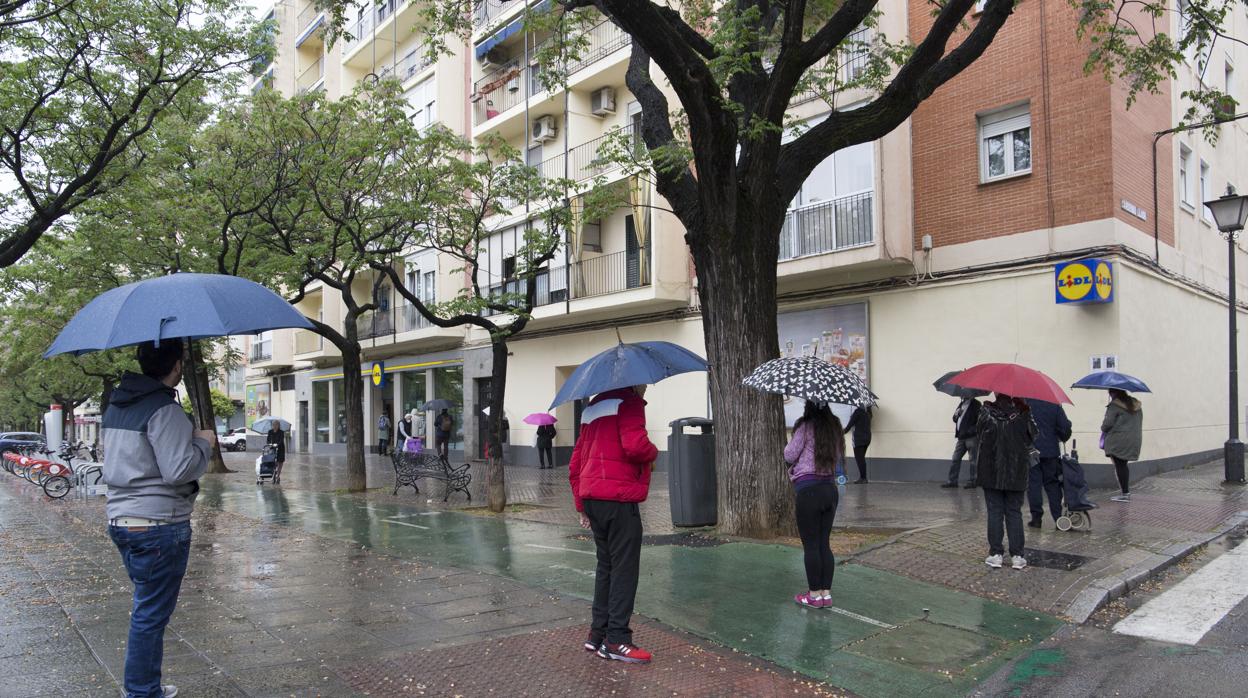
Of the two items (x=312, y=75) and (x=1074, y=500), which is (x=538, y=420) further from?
(x=312, y=75)

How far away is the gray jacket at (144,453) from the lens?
4.10 m

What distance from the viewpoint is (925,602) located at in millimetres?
6719

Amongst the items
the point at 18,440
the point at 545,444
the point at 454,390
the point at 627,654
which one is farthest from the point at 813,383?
the point at 18,440

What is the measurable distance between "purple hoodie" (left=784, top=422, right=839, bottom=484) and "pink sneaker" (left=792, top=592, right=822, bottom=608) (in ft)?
2.95

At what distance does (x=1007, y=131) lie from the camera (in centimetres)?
1523

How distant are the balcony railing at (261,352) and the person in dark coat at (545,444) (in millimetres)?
24721

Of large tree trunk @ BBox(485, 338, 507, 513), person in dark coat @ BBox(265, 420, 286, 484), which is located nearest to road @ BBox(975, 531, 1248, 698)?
large tree trunk @ BBox(485, 338, 507, 513)

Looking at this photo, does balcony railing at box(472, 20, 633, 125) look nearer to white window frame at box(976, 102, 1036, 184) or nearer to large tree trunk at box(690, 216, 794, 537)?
white window frame at box(976, 102, 1036, 184)

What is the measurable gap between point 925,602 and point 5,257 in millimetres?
11173

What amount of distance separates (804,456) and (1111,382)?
7510 mm

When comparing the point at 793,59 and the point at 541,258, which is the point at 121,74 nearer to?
the point at 541,258

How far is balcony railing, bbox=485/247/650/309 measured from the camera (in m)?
21.4

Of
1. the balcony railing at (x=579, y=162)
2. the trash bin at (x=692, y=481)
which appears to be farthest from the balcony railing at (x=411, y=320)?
the trash bin at (x=692, y=481)


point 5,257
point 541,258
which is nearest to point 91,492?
point 5,257
